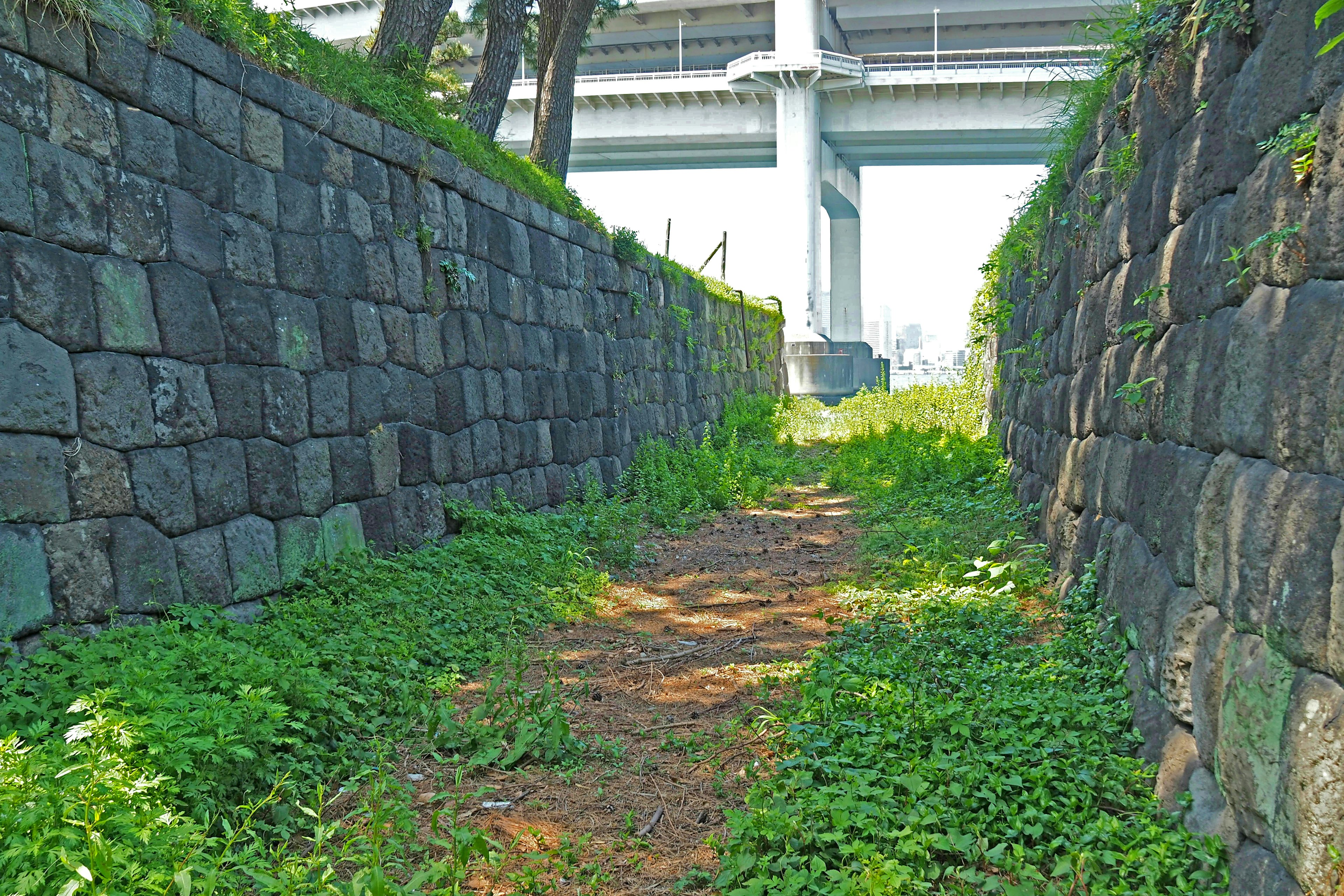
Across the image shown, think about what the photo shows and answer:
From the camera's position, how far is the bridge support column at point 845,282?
1412 inches

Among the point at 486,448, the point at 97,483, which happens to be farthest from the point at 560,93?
the point at 97,483

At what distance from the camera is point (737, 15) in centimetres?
3334

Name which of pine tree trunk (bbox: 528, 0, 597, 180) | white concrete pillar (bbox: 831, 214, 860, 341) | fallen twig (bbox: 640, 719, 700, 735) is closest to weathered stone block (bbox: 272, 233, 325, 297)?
fallen twig (bbox: 640, 719, 700, 735)

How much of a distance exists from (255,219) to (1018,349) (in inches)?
214

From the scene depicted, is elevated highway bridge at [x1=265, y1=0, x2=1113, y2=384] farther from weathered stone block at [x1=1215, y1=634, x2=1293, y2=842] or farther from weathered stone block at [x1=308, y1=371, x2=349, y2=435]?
weathered stone block at [x1=1215, y1=634, x2=1293, y2=842]

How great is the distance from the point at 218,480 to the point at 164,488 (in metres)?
0.36

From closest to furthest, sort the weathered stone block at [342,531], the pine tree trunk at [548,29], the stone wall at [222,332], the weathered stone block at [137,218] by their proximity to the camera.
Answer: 1. the stone wall at [222,332]
2. the weathered stone block at [137,218]
3. the weathered stone block at [342,531]
4. the pine tree trunk at [548,29]

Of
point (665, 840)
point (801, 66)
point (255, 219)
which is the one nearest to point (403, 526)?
point (255, 219)

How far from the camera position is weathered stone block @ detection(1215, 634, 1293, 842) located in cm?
233

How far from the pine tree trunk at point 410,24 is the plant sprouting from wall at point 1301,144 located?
23.1ft

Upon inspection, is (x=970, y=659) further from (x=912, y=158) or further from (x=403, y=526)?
(x=912, y=158)

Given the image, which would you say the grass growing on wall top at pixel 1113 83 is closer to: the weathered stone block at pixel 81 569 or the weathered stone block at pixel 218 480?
the weathered stone block at pixel 218 480

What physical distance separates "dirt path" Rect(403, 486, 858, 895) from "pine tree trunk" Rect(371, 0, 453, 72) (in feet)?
16.0

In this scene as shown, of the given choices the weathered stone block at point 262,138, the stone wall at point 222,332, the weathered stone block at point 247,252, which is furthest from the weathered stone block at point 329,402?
the weathered stone block at point 262,138
